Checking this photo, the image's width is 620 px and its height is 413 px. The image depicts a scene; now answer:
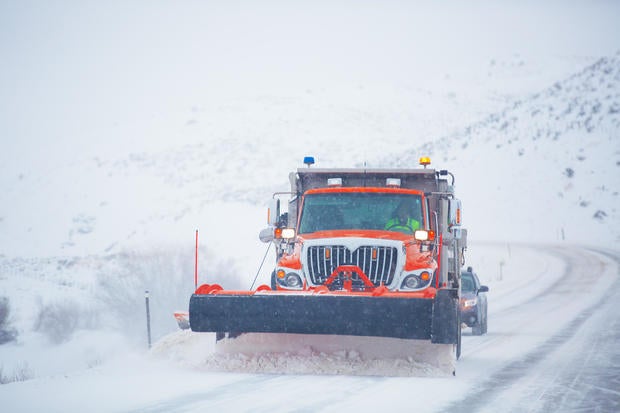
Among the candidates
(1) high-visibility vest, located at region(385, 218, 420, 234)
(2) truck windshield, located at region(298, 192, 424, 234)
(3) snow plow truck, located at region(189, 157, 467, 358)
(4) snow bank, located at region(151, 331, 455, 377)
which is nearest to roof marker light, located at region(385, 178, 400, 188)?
(3) snow plow truck, located at region(189, 157, 467, 358)

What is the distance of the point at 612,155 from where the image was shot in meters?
48.3

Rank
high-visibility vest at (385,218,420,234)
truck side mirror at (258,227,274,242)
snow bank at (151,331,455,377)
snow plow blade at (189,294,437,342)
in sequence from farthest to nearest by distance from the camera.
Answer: truck side mirror at (258,227,274,242)
high-visibility vest at (385,218,420,234)
snow bank at (151,331,455,377)
snow plow blade at (189,294,437,342)

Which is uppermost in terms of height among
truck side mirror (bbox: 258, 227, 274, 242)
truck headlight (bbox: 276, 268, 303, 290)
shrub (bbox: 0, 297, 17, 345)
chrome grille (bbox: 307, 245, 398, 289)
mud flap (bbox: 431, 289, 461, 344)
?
truck side mirror (bbox: 258, 227, 274, 242)

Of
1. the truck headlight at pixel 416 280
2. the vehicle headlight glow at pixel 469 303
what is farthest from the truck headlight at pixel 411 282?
the vehicle headlight glow at pixel 469 303

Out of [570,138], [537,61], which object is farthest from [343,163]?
[537,61]

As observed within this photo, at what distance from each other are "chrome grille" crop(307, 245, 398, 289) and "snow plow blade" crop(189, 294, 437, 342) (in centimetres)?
111

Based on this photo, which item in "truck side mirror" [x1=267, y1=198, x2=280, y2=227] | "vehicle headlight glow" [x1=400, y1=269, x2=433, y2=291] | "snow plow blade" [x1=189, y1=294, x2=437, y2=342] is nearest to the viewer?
"snow plow blade" [x1=189, y1=294, x2=437, y2=342]

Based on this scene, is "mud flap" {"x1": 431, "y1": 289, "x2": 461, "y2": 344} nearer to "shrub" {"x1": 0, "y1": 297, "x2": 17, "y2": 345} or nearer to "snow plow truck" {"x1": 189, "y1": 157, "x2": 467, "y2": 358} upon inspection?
"snow plow truck" {"x1": 189, "y1": 157, "x2": 467, "y2": 358}

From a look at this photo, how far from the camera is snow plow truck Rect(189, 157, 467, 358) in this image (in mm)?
9109

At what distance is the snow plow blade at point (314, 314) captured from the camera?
356 inches

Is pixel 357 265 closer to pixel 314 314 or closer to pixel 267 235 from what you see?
pixel 314 314

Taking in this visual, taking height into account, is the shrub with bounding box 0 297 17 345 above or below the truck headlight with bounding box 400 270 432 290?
below

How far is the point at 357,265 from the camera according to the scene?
10375 millimetres

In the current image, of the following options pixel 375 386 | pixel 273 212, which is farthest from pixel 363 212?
pixel 375 386
